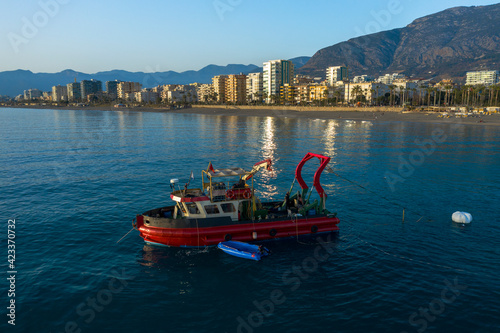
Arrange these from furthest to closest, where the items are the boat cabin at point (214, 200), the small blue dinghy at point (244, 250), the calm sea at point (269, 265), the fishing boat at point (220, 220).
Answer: the boat cabin at point (214, 200) → the fishing boat at point (220, 220) → the small blue dinghy at point (244, 250) → the calm sea at point (269, 265)

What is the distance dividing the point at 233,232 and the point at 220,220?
4.29ft

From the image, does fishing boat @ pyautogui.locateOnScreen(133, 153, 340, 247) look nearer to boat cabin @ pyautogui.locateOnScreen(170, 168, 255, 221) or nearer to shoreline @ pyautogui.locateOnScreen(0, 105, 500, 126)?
boat cabin @ pyautogui.locateOnScreen(170, 168, 255, 221)

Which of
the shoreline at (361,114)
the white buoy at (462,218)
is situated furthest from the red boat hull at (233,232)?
the shoreline at (361,114)

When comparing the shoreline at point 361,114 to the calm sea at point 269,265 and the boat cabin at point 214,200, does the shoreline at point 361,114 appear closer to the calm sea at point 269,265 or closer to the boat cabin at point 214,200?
the calm sea at point 269,265

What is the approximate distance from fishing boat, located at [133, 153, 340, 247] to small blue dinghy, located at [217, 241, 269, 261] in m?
0.83

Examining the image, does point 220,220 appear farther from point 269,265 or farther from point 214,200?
A: point 269,265

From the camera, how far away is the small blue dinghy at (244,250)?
22.0m

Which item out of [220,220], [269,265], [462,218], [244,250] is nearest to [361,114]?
[462,218]

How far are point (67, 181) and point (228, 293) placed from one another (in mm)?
32513

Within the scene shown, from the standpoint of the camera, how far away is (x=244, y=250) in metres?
22.5

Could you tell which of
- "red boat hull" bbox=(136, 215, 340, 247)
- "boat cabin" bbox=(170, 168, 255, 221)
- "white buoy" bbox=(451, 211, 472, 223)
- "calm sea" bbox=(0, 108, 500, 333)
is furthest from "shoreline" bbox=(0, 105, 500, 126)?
"boat cabin" bbox=(170, 168, 255, 221)

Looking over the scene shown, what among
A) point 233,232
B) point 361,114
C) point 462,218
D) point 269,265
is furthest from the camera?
point 361,114

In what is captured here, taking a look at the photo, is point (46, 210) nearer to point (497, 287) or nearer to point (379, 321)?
point (379, 321)

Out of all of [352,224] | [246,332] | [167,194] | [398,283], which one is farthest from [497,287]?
[167,194]
